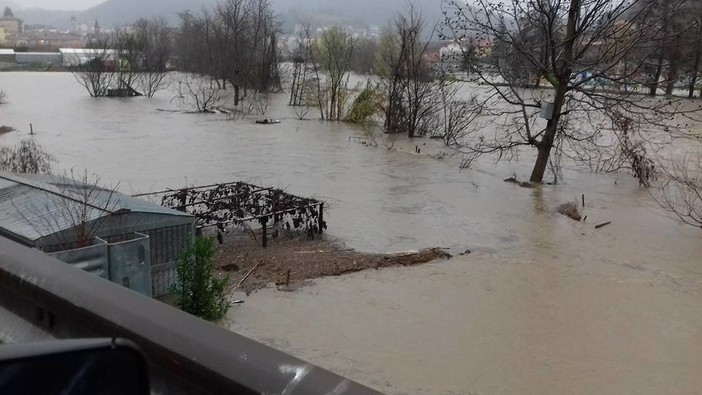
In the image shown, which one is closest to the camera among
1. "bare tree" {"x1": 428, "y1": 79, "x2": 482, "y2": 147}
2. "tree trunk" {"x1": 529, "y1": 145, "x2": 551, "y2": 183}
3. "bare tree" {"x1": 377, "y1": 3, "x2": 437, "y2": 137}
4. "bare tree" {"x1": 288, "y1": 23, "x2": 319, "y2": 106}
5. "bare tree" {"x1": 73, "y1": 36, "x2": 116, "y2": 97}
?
"tree trunk" {"x1": 529, "y1": 145, "x2": 551, "y2": 183}

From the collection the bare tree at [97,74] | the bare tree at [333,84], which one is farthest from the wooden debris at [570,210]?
the bare tree at [97,74]

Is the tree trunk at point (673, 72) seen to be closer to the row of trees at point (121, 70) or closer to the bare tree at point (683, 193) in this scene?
the bare tree at point (683, 193)

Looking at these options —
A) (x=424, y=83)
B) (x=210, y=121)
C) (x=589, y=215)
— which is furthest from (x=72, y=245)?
(x=210, y=121)

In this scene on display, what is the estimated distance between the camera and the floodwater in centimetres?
712

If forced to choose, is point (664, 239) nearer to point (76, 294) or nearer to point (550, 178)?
point (550, 178)

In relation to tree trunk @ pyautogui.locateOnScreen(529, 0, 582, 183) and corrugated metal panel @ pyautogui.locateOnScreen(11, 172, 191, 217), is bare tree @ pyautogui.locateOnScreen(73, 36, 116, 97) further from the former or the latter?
corrugated metal panel @ pyautogui.locateOnScreen(11, 172, 191, 217)

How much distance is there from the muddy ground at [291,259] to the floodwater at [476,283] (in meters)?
0.30

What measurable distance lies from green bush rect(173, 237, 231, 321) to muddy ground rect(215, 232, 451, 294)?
4.85 ft

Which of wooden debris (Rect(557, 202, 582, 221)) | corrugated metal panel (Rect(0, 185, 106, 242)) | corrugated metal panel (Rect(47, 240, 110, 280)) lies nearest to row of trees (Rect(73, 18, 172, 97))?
wooden debris (Rect(557, 202, 582, 221))

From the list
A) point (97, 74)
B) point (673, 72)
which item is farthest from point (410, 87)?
point (97, 74)

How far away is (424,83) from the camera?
93.6ft

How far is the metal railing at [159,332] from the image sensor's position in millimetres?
1993

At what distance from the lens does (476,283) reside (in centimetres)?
967

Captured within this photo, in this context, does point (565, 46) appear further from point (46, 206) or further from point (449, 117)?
point (46, 206)
